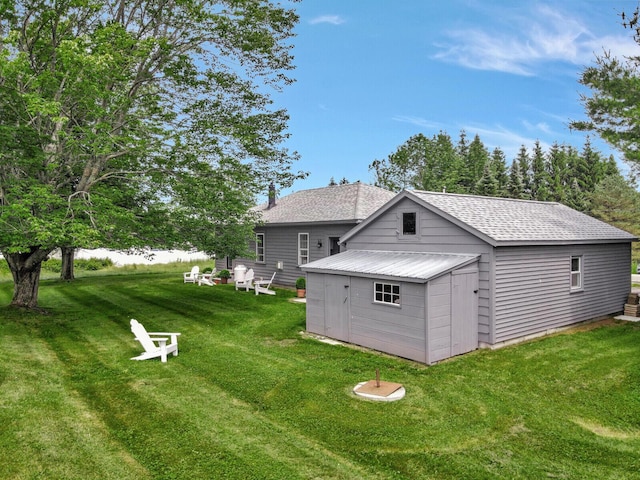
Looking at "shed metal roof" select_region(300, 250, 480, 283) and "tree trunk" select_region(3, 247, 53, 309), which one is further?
"tree trunk" select_region(3, 247, 53, 309)

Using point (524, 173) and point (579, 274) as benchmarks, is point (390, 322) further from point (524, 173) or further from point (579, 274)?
point (524, 173)

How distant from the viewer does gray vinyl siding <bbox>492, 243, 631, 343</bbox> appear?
11.4m

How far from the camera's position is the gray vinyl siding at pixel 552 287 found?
1145cm

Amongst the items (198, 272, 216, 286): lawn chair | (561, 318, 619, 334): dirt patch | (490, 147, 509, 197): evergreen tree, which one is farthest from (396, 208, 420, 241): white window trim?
(490, 147, 509, 197): evergreen tree

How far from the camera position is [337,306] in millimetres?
12141

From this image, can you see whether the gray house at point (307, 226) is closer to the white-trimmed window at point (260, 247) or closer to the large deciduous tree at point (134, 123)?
the white-trimmed window at point (260, 247)

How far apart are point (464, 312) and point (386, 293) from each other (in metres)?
1.94

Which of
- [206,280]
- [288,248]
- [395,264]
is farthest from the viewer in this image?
[206,280]

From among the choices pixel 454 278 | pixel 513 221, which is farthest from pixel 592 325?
pixel 454 278

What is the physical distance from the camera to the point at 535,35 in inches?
737

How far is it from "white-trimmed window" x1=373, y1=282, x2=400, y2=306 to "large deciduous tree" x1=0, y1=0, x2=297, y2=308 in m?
6.86

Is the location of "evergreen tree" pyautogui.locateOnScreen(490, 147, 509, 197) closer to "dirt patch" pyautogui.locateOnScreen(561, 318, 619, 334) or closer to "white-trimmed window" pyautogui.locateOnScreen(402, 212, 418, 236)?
"dirt patch" pyautogui.locateOnScreen(561, 318, 619, 334)

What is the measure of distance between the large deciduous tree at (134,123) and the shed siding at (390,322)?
651cm

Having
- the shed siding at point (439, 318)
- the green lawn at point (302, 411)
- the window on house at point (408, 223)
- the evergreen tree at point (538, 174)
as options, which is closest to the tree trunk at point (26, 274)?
the green lawn at point (302, 411)
